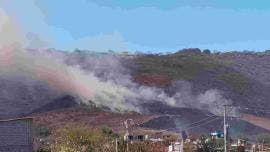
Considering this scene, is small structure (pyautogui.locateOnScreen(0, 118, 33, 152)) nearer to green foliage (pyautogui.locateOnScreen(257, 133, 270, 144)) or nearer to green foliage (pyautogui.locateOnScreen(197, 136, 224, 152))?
green foliage (pyautogui.locateOnScreen(197, 136, 224, 152))

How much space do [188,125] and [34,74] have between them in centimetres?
2655

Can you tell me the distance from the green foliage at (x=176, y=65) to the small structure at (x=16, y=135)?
95521mm

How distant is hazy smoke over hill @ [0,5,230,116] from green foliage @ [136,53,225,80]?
18.3 meters

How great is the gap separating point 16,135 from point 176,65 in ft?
365

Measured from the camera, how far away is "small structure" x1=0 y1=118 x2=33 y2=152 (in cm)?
3897

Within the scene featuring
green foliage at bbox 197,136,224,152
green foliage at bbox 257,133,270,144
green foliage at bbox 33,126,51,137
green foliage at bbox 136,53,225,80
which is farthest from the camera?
green foliage at bbox 136,53,225,80

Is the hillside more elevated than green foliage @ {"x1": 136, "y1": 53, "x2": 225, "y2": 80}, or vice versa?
green foliage @ {"x1": 136, "y1": 53, "x2": 225, "y2": 80}

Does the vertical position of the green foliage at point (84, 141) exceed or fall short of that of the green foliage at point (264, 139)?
it exceeds it

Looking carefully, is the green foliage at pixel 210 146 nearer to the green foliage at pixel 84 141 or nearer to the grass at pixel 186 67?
the green foliage at pixel 84 141

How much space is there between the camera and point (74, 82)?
4198 inches

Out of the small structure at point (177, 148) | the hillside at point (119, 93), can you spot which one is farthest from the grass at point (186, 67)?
the small structure at point (177, 148)

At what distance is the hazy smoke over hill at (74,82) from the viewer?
346 feet

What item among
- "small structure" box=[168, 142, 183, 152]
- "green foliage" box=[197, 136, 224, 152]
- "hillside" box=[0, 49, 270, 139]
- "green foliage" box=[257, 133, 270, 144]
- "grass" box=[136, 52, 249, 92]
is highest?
"grass" box=[136, 52, 249, 92]

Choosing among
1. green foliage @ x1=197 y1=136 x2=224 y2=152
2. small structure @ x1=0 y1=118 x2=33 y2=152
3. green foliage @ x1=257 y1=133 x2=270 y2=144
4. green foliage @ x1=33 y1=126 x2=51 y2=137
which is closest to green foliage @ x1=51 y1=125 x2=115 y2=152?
green foliage @ x1=197 y1=136 x2=224 y2=152
